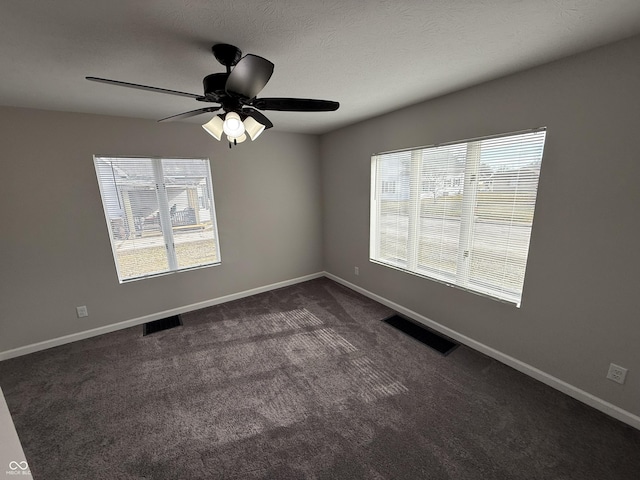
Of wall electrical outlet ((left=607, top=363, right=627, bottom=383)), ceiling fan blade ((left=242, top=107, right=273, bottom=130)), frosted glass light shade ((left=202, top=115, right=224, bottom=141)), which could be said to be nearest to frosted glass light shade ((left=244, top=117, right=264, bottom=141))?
ceiling fan blade ((left=242, top=107, right=273, bottom=130))

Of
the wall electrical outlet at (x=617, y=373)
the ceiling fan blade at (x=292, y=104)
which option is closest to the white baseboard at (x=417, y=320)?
the wall electrical outlet at (x=617, y=373)

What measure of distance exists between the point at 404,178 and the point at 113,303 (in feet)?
11.9

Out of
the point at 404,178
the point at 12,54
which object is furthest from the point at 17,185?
the point at 404,178

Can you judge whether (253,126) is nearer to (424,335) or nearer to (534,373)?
(424,335)

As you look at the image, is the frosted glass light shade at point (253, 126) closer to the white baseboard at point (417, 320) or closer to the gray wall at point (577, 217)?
the gray wall at point (577, 217)

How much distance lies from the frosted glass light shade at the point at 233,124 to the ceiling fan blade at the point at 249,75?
16 centimetres

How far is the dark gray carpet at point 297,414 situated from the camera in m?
1.49

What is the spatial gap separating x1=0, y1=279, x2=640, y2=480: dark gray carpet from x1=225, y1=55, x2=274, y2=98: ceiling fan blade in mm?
2079

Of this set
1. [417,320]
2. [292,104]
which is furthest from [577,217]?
[292,104]

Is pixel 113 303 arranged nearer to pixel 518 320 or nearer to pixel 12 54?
pixel 12 54

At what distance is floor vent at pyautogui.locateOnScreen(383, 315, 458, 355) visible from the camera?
98.0 inches

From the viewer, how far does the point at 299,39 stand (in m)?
1.42

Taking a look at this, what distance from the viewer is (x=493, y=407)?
1.83m

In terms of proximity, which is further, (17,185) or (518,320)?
(17,185)
